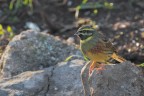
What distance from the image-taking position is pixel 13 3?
27.1ft

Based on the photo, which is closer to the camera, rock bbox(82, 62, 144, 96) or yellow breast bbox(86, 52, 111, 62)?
rock bbox(82, 62, 144, 96)

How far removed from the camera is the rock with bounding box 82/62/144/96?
4.74 metres

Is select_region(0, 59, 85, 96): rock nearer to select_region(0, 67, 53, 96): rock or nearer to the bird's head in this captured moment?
select_region(0, 67, 53, 96): rock

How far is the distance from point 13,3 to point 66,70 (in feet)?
10.7

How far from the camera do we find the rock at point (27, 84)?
197 inches

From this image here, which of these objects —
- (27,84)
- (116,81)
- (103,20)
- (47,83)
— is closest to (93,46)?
(116,81)

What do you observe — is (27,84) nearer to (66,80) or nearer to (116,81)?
(66,80)

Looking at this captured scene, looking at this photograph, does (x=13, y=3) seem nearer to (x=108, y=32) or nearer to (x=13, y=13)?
(x=13, y=13)

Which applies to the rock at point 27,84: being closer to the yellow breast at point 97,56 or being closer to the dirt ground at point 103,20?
the yellow breast at point 97,56

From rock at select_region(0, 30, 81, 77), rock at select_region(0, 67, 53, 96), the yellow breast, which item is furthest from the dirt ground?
rock at select_region(0, 67, 53, 96)

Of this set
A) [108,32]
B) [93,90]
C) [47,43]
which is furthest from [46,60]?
[108,32]

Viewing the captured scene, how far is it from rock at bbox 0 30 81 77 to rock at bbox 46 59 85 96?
45 cm

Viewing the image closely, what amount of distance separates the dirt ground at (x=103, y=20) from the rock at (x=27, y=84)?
1800 millimetres

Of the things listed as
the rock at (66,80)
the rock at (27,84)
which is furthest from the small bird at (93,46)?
the rock at (27,84)
